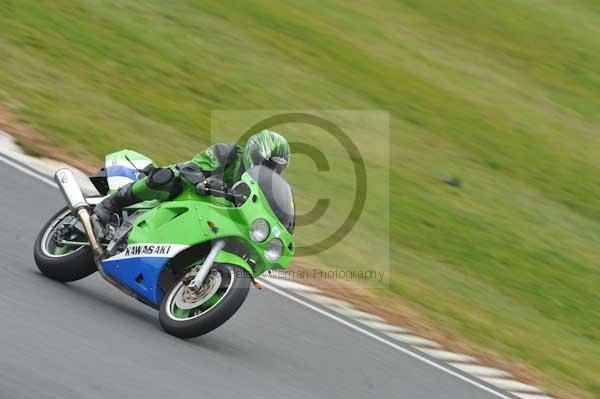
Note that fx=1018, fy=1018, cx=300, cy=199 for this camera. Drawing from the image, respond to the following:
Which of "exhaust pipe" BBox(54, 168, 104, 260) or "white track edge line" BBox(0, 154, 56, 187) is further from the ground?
"exhaust pipe" BBox(54, 168, 104, 260)

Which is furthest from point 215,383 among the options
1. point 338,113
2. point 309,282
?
point 338,113

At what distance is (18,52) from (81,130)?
7.10ft

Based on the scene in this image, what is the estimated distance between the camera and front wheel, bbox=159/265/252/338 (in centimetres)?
665

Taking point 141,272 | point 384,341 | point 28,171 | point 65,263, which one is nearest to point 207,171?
point 141,272

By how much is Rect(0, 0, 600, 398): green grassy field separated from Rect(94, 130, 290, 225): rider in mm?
3594

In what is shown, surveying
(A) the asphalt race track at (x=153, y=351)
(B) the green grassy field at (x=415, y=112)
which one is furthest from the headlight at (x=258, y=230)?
(B) the green grassy field at (x=415, y=112)

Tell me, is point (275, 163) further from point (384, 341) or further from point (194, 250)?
point (384, 341)

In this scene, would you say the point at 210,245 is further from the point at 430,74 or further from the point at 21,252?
the point at 430,74

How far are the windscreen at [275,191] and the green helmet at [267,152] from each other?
62 mm

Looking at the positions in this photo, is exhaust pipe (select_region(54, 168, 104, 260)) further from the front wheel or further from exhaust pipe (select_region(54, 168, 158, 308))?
the front wheel

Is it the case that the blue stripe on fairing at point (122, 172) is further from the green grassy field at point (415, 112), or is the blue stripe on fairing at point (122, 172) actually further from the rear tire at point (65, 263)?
the green grassy field at point (415, 112)

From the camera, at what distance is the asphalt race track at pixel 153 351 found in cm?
582

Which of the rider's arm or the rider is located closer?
the rider

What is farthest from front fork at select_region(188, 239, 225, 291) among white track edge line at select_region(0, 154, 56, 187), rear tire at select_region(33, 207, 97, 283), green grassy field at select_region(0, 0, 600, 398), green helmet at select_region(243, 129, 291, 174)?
green grassy field at select_region(0, 0, 600, 398)
